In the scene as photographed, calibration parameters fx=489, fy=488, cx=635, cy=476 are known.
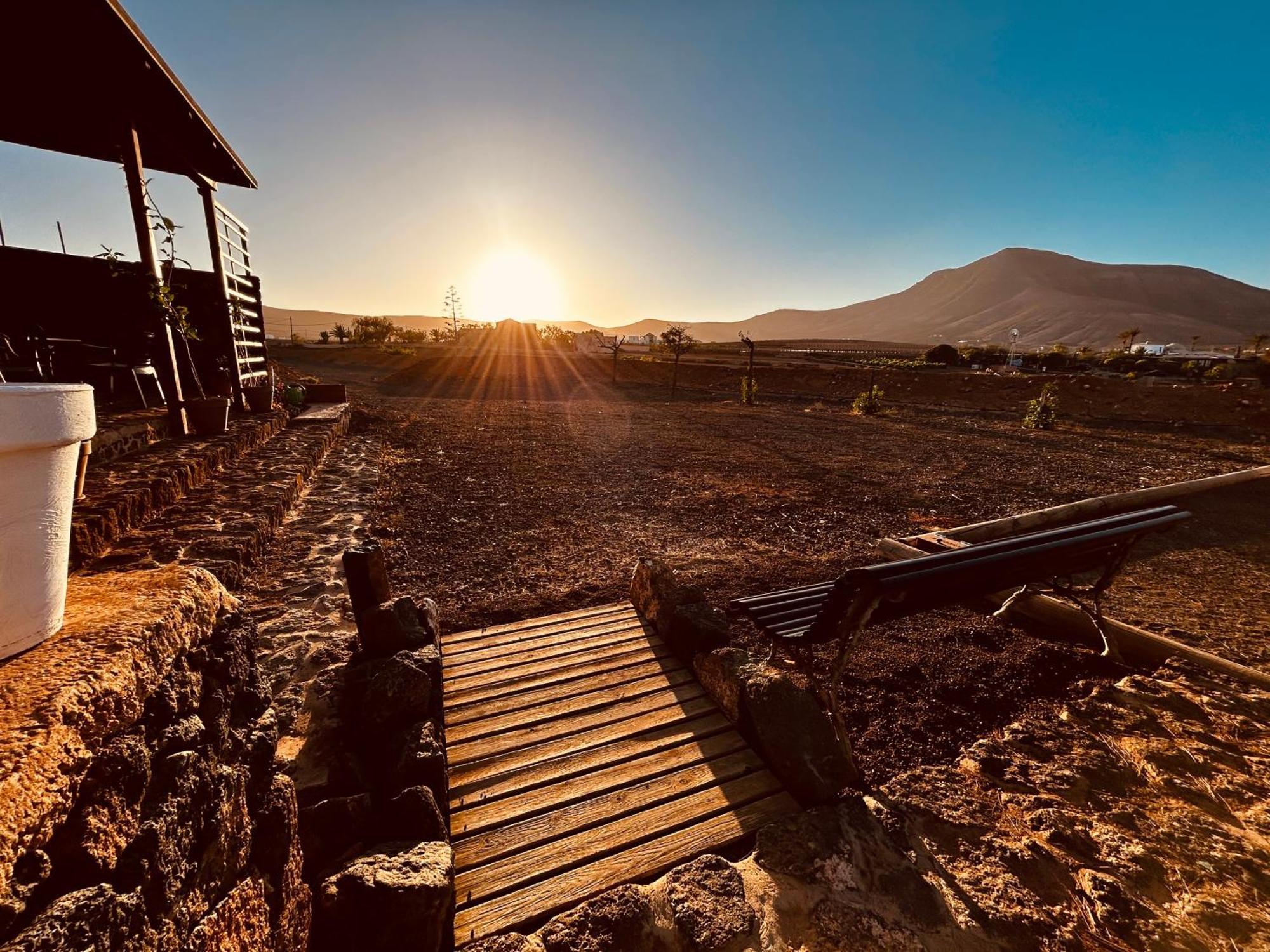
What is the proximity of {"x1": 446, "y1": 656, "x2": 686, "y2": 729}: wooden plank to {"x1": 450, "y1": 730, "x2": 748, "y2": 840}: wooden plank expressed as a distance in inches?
20.8

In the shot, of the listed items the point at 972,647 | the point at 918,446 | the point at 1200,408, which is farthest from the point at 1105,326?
the point at 972,647

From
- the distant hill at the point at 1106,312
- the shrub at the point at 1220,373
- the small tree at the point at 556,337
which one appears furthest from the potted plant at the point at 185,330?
the distant hill at the point at 1106,312

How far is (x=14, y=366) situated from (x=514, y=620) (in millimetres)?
5563

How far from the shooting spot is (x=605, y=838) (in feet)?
6.70

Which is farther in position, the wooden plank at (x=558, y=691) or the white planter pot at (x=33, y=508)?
the wooden plank at (x=558, y=691)

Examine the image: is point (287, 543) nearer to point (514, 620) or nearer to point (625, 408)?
point (514, 620)

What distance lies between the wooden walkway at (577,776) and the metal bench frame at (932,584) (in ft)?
2.01

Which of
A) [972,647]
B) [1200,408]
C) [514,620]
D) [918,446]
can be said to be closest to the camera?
[972,647]

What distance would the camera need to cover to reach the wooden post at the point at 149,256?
17.0ft

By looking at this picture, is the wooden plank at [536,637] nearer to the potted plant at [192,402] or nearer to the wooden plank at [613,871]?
the wooden plank at [613,871]

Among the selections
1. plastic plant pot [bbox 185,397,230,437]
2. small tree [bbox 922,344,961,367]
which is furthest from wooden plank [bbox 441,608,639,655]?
small tree [bbox 922,344,961,367]


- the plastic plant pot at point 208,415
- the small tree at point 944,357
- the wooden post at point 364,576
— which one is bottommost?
the wooden post at point 364,576

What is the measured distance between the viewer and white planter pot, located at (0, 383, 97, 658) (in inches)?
36.4

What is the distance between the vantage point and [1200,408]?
55.5 ft
